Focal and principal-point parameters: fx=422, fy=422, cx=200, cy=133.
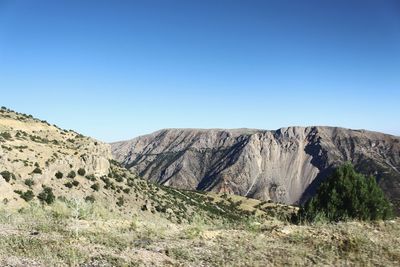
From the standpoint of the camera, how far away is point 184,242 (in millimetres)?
10219

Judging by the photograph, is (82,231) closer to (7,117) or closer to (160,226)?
(160,226)

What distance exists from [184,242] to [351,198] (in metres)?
23.9

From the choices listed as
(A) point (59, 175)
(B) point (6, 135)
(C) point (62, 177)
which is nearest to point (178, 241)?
(A) point (59, 175)

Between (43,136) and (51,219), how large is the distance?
8224 centimetres

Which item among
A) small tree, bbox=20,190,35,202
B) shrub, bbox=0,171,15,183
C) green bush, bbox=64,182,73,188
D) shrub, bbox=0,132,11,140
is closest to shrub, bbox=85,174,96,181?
green bush, bbox=64,182,73,188

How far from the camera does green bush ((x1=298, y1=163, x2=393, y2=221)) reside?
1152 inches

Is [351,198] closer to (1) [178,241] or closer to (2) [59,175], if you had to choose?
(1) [178,241]

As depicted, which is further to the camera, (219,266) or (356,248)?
(356,248)

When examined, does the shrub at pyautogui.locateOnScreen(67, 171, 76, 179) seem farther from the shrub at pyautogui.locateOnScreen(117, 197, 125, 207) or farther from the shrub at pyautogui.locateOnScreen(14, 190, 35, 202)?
the shrub at pyautogui.locateOnScreen(14, 190, 35, 202)

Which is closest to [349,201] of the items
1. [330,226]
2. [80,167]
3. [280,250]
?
[330,226]

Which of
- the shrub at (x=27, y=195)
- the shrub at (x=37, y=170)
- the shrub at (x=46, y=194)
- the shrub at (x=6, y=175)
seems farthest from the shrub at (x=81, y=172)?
the shrub at (x=27, y=195)

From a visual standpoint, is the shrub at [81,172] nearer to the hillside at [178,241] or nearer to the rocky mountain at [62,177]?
the rocky mountain at [62,177]

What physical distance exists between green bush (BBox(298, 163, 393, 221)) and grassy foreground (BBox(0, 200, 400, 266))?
1753 cm

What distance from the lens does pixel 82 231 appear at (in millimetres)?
10523
